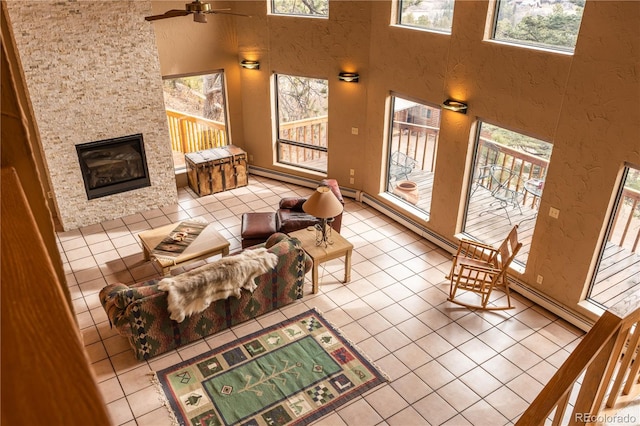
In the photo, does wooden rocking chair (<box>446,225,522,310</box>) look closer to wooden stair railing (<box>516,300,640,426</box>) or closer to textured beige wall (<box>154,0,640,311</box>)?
textured beige wall (<box>154,0,640,311</box>)

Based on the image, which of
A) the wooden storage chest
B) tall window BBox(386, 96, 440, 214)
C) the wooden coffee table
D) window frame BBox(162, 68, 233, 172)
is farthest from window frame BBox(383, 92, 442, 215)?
window frame BBox(162, 68, 233, 172)

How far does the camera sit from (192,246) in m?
7.12

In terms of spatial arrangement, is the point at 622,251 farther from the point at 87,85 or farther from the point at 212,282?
A: the point at 87,85

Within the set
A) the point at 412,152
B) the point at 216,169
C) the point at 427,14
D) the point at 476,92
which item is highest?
the point at 427,14

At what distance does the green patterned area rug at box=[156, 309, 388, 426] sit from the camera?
521 cm

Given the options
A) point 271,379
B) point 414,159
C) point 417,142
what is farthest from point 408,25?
point 271,379

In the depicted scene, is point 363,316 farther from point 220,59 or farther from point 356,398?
point 220,59

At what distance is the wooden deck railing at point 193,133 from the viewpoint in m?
10.1

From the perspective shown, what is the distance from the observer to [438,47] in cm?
724

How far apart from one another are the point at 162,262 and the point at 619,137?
18.8 ft

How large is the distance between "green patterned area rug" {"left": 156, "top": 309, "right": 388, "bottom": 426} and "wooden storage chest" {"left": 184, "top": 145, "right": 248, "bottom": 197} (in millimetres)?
4230

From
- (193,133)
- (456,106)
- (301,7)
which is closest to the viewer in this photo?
(456,106)

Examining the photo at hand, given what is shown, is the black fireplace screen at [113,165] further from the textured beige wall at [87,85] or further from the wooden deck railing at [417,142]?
the wooden deck railing at [417,142]

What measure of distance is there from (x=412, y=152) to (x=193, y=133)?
4560mm
